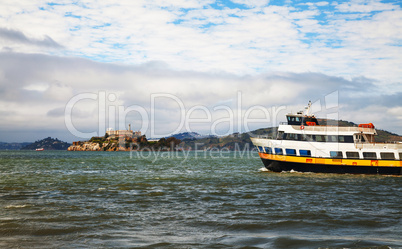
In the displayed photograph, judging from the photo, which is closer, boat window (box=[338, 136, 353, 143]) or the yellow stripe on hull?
the yellow stripe on hull

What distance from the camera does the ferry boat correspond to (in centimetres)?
4322

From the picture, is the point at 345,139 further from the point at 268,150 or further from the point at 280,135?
the point at 268,150

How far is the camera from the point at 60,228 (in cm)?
1545

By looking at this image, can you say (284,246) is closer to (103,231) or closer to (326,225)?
(326,225)

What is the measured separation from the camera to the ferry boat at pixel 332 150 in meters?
43.2

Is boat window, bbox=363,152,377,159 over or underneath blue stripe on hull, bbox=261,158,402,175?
over

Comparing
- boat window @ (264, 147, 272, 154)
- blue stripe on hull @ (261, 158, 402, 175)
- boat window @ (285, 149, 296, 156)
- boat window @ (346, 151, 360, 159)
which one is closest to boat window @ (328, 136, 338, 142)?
boat window @ (346, 151, 360, 159)

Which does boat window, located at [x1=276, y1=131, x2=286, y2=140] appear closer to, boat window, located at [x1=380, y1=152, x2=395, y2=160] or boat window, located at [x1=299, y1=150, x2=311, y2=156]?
boat window, located at [x1=299, y1=150, x2=311, y2=156]

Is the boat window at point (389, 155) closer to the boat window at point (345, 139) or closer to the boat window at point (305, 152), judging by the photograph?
the boat window at point (345, 139)

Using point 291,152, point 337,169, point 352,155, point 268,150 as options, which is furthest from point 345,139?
point 268,150

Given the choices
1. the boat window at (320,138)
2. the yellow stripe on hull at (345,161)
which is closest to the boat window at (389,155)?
the yellow stripe on hull at (345,161)

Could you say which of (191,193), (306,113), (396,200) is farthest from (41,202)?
(306,113)

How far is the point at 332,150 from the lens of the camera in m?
43.9

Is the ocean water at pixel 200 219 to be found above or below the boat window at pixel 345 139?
below
